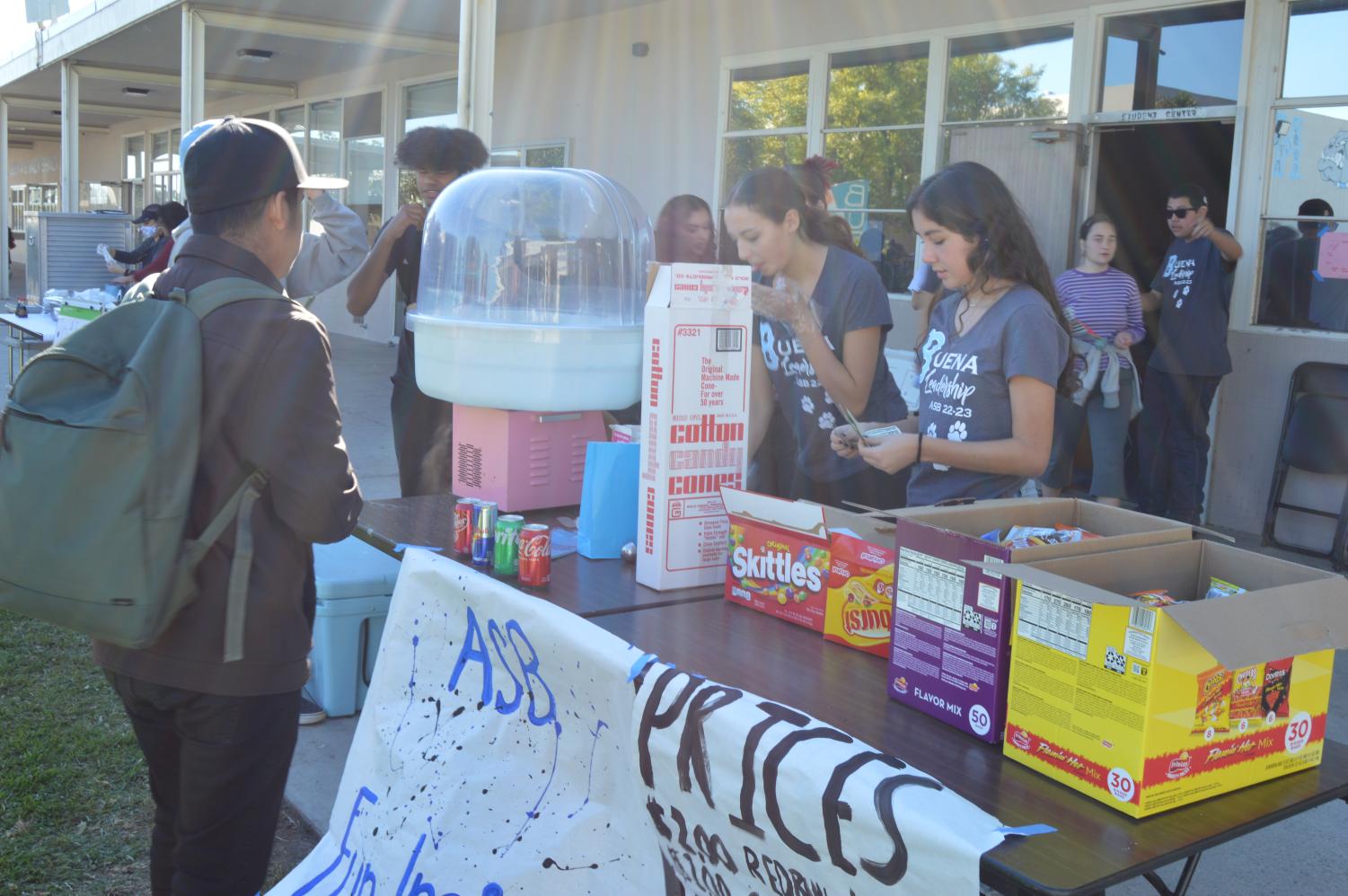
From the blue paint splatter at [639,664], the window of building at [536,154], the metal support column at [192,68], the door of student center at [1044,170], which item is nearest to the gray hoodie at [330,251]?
the blue paint splatter at [639,664]

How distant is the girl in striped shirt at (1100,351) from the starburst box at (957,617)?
476cm

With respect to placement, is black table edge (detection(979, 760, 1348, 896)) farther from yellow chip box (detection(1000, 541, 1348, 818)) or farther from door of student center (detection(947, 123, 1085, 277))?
door of student center (detection(947, 123, 1085, 277))

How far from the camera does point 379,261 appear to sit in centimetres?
397

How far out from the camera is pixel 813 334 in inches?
107

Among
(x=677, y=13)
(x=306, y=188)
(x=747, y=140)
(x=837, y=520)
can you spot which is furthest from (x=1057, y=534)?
(x=677, y=13)

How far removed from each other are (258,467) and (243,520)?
9cm

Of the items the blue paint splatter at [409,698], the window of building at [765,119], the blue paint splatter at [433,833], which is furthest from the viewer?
the window of building at [765,119]

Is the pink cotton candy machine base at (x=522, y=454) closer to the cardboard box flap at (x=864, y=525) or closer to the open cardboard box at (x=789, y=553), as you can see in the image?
the open cardboard box at (x=789, y=553)

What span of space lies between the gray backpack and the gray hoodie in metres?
2.48

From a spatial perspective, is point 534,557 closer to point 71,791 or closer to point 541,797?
point 541,797

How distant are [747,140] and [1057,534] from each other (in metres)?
7.90

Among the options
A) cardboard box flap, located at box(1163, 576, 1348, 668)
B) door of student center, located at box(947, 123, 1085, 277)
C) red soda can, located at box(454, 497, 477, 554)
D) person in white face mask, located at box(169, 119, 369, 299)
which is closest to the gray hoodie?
person in white face mask, located at box(169, 119, 369, 299)

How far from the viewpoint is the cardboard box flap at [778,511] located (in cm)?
208

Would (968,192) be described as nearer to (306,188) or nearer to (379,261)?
(306,188)
